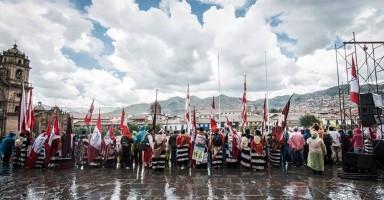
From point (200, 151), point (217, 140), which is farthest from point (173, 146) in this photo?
point (217, 140)

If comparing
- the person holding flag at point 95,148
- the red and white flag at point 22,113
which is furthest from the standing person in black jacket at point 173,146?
the red and white flag at point 22,113

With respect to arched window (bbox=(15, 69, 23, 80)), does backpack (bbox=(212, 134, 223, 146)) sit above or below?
below

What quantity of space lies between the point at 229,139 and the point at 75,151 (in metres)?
8.10

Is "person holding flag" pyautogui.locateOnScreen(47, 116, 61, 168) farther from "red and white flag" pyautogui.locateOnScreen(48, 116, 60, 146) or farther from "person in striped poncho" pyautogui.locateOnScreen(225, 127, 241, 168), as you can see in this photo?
"person in striped poncho" pyautogui.locateOnScreen(225, 127, 241, 168)

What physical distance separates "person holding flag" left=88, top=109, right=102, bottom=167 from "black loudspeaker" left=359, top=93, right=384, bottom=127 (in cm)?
1025

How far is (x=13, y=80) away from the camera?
5459 cm

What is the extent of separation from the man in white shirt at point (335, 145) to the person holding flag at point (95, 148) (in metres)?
10.3

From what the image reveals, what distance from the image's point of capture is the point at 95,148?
1347 centimetres

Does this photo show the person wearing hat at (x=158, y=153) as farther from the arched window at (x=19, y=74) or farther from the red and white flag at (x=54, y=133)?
the arched window at (x=19, y=74)

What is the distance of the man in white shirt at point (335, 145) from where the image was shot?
44.4 feet

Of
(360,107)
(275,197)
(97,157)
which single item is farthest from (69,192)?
(360,107)

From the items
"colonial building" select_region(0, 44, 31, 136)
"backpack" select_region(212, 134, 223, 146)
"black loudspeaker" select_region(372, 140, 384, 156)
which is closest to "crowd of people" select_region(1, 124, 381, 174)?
"backpack" select_region(212, 134, 223, 146)

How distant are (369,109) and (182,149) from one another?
23.0 ft

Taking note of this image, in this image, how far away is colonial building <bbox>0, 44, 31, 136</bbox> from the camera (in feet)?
174
